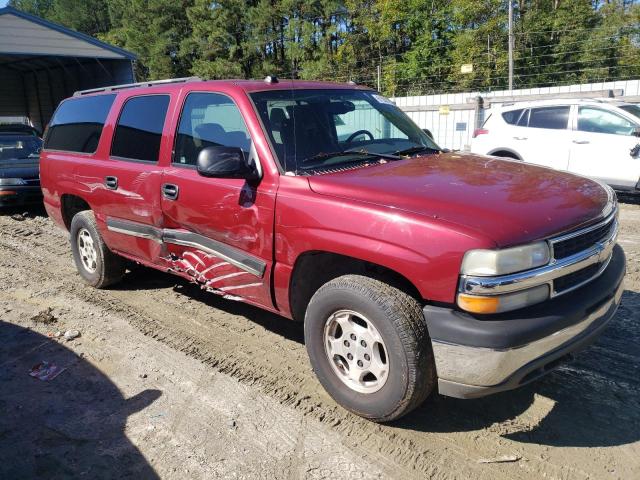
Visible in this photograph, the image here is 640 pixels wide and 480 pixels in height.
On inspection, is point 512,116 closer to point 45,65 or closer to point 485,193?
point 485,193

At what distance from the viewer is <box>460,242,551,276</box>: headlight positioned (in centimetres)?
248

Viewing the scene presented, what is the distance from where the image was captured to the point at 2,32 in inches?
641

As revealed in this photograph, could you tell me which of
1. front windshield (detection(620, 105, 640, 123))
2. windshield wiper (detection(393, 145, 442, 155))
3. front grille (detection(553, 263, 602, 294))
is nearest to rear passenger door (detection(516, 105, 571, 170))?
front windshield (detection(620, 105, 640, 123))

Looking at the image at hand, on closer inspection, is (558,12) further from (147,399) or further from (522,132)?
(147,399)

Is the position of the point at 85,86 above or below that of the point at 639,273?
above

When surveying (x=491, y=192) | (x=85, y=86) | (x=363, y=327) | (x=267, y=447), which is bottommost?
(x=267, y=447)

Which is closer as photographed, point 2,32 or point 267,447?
point 267,447

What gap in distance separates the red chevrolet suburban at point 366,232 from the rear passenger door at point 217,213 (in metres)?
0.01

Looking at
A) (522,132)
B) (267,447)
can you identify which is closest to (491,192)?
(267,447)

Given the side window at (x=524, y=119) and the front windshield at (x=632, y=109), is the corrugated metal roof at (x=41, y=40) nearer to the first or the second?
the side window at (x=524, y=119)

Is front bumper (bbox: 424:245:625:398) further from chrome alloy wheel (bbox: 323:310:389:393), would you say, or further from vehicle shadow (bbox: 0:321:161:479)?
vehicle shadow (bbox: 0:321:161:479)

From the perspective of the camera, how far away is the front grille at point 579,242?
8.83 feet

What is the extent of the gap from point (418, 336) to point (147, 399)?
6.11 feet

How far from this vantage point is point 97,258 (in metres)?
5.37
